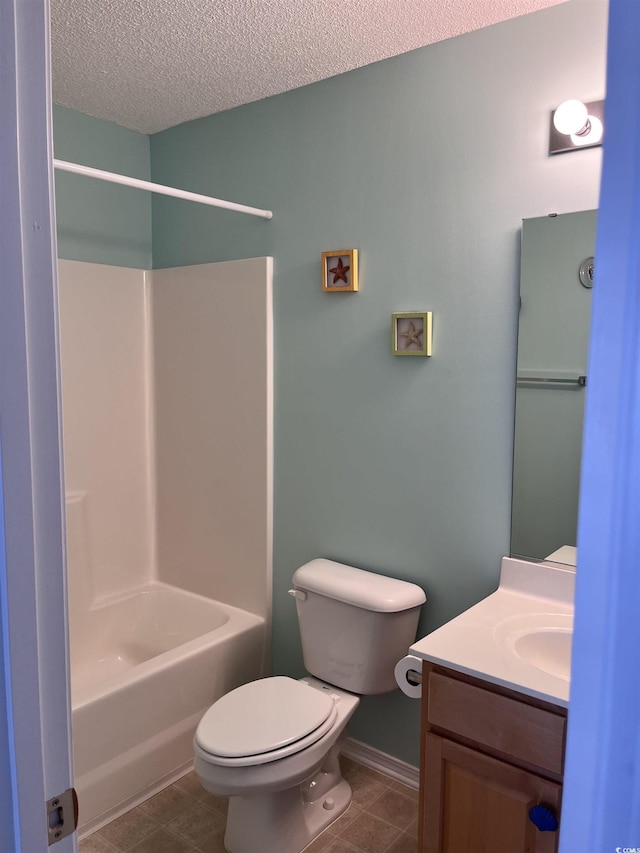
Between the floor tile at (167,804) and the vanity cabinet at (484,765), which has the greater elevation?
the vanity cabinet at (484,765)

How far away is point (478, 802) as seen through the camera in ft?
5.32

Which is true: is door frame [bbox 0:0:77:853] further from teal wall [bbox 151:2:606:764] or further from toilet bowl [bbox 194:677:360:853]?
teal wall [bbox 151:2:606:764]

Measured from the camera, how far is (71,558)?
2.80 metres

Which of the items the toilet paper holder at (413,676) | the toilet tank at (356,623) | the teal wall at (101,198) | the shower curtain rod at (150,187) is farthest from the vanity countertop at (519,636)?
the teal wall at (101,198)

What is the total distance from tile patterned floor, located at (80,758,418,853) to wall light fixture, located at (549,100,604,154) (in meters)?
2.10

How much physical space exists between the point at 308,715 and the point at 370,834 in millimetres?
486

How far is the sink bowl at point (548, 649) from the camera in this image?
1.76 metres

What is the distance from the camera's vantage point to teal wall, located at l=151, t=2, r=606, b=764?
6.47ft

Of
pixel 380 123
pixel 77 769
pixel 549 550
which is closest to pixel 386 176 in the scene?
pixel 380 123

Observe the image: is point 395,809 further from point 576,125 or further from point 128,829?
point 576,125

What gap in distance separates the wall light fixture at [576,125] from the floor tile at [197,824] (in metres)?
2.32

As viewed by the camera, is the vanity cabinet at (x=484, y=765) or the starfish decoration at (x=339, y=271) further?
the starfish decoration at (x=339, y=271)

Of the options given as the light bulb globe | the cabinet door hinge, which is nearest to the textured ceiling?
the light bulb globe

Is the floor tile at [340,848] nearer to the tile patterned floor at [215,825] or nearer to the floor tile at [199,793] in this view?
the tile patterned floor at [215,825]
